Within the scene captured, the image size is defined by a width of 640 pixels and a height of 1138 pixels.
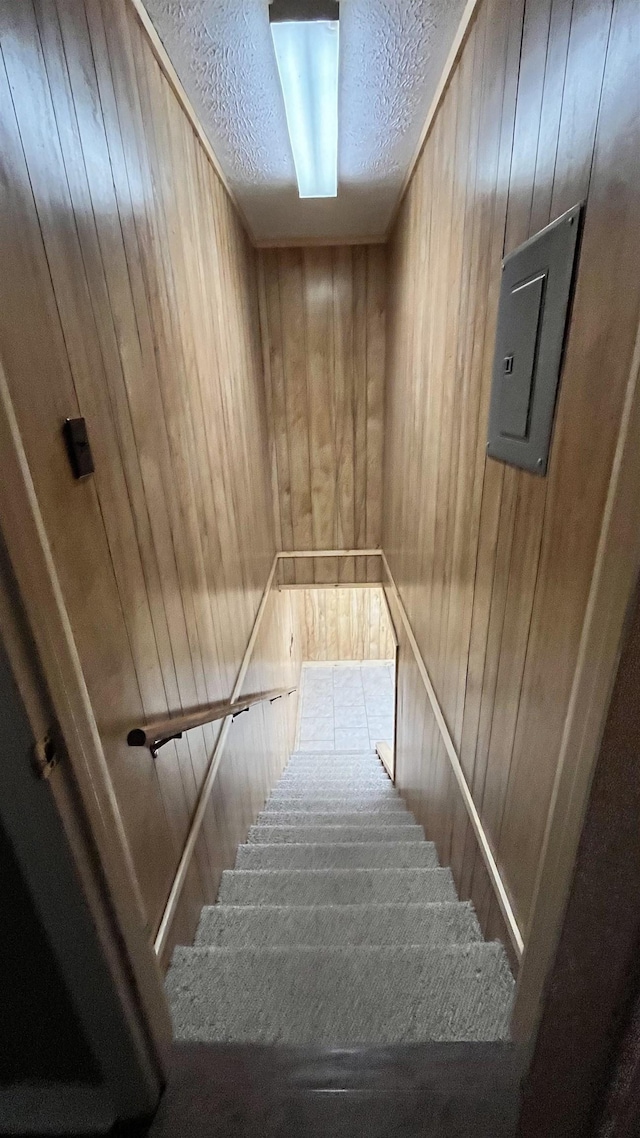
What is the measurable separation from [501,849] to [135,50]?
7.27ft

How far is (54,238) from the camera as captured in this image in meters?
0.86

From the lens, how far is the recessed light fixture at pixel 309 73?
1.34 m

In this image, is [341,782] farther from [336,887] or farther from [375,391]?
[375,391]

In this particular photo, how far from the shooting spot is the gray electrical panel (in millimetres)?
903

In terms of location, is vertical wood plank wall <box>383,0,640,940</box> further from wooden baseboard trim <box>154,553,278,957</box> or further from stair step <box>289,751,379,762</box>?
stair step <box>289,751,379,762</box>

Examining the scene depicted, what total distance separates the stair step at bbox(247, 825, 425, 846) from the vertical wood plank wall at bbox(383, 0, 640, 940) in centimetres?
15

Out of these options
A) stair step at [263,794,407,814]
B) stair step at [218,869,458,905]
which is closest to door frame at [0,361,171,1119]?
stair step at [218,869,458,905]

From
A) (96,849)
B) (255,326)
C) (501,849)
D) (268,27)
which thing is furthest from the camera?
(255,326)

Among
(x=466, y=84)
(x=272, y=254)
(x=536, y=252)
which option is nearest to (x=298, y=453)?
(x=272, y=254)

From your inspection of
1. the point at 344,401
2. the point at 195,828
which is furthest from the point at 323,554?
the point at 195,828

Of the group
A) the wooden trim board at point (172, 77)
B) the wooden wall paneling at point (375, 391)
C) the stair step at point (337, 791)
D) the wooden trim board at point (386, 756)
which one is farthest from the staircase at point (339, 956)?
the wooden trim board at point (172, 77)

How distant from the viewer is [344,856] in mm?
2012

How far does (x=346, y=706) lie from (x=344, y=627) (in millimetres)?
1144

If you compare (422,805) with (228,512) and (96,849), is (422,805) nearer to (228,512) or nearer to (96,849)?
(228,512)
